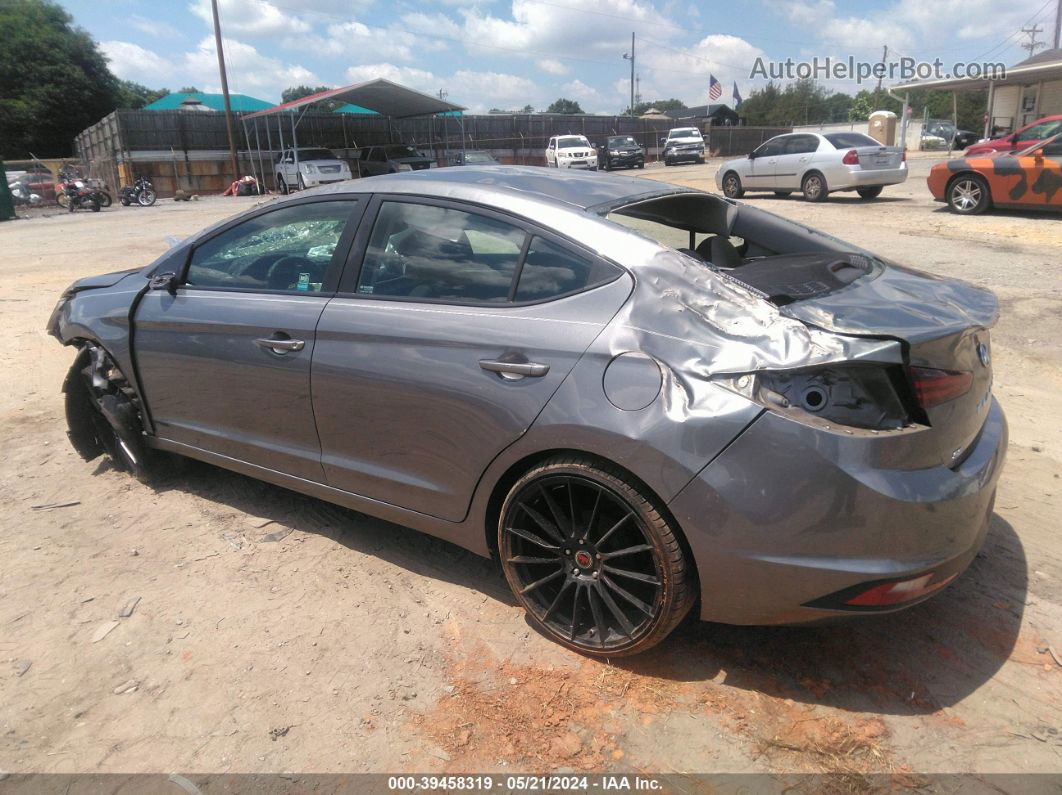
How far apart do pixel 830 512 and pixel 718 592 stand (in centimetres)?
43

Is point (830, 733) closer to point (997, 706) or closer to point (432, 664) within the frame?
point (997, 706)

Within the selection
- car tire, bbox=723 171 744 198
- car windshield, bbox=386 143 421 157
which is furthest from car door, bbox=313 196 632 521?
car windshield, bbox=386 143 421 157

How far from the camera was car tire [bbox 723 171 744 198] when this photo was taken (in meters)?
18.7

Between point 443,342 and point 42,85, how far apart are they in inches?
2040

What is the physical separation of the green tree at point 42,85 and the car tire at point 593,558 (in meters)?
50.4

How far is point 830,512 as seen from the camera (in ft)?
6.95

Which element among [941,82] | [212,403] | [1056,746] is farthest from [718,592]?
[941,82]

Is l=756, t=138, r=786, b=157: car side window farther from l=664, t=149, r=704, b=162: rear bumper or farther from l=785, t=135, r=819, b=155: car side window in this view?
l=664, t=149, r=704, b=162: rear bumper

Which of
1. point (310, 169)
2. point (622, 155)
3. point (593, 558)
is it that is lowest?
point (593, 558)

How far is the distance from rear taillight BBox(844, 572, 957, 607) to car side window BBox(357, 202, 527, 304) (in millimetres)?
1492

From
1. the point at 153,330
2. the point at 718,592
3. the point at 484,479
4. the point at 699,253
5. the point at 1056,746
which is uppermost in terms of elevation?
the point at 699,253

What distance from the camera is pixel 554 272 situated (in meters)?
2.63

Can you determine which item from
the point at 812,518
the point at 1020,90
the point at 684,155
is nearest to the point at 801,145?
the point at 812,518

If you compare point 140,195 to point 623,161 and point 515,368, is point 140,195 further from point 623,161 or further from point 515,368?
point 515,368
